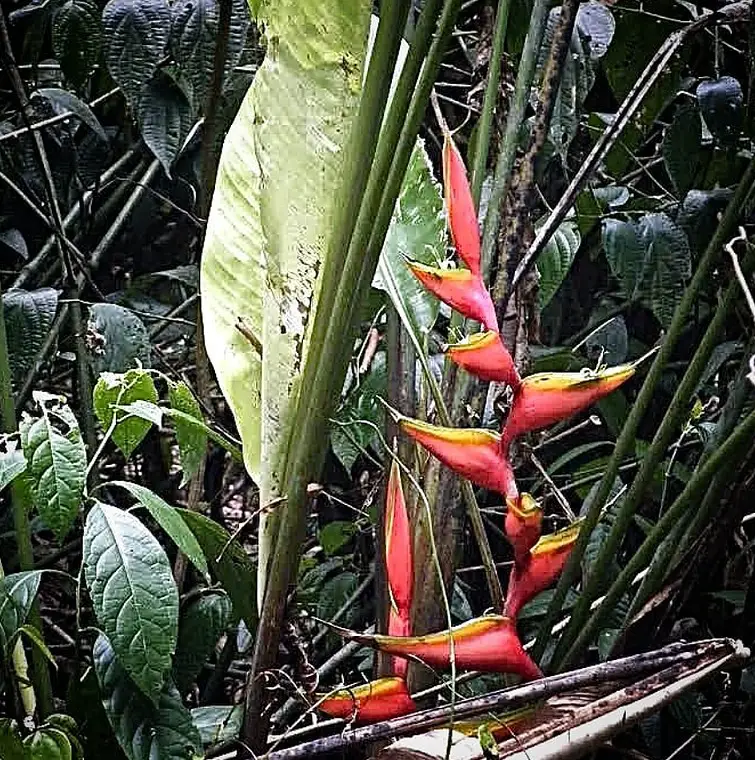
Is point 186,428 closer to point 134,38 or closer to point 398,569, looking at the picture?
point 398,569

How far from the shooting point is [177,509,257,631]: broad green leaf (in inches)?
22.9

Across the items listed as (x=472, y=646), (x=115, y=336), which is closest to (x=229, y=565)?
(x=472, y=646)

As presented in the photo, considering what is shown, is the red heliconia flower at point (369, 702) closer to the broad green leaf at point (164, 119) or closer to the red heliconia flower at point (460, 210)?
the red heliconia flower at point (460, 210)

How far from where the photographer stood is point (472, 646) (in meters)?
0.47

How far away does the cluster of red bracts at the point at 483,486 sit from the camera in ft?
1.55

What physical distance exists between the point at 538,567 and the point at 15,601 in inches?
11.2

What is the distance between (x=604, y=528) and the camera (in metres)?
0.88

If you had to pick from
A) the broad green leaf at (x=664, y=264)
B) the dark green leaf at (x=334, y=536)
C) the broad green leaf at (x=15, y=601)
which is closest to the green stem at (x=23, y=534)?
the broad green leaf at (x=15, y=601)

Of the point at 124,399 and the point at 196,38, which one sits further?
the point at 196,38

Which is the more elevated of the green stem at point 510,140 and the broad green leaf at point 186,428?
the green stem at point 510,140

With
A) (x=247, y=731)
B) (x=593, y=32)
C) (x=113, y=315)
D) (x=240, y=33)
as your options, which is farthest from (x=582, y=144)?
(x=247, y=731)

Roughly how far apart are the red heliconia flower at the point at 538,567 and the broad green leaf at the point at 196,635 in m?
0.25

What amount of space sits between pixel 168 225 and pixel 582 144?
502 millimetres

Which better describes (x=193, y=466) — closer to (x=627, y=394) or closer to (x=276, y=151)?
(x=276, y=151)
